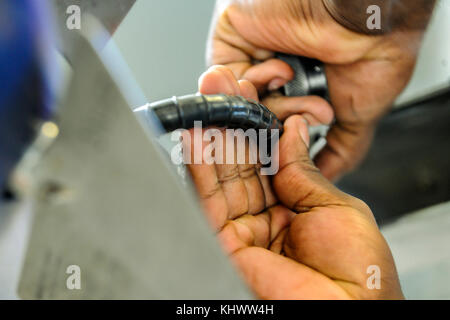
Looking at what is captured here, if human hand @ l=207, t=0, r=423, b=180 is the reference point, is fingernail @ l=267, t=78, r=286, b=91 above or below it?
below

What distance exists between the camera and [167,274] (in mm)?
188

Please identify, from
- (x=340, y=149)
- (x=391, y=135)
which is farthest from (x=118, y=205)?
(x=391, y=135)

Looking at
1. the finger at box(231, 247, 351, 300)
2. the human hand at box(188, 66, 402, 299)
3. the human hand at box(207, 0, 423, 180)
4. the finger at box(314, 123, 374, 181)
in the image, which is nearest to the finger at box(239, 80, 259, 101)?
the human hand at box(188, 66, 402, 299)

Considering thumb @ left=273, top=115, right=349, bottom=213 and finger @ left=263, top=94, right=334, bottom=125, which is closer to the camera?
thumb @ left=273, top=115, right=349, bottom=213

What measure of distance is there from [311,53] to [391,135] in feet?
1.82

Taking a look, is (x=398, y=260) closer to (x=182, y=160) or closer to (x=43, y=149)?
(x=182, y=160)

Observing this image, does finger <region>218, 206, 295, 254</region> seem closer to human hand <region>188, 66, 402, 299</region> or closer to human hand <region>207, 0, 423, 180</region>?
human hand <region>188, 66, 402, 299</region>

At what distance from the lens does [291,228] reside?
432mm

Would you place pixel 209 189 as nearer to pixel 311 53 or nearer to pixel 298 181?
pixel 298 181

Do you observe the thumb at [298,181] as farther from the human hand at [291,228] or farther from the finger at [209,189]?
the finger at [209,189]

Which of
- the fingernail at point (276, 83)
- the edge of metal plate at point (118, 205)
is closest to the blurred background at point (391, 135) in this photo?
the edge of metal plate at point (118, 205)

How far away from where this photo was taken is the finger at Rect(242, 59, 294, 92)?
24.2 inches

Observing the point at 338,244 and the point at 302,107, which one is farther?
the point at 302,107
